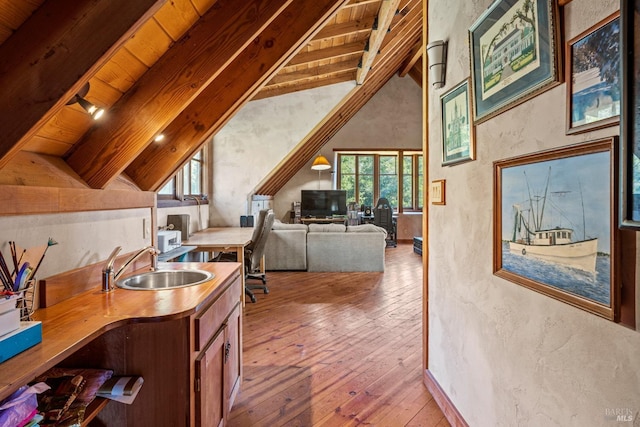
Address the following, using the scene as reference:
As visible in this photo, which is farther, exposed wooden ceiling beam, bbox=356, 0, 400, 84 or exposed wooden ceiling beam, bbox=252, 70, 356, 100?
exposed wooden ceiling beam, bbox=252, 70, 356, 100

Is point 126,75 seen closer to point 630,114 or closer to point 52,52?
point 52,52

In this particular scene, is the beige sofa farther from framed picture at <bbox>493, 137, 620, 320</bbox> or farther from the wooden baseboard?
framed picture at <bbox>493, 137, 620, 320</bbox>

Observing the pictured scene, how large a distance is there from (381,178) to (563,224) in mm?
8254

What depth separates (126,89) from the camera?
1.58 metres

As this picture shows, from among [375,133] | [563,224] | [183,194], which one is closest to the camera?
[563,224]

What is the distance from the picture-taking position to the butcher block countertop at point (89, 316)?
0.82m

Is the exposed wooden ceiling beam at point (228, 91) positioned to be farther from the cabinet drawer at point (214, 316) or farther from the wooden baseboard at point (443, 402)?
the wooden baseboard at point (443, 402)

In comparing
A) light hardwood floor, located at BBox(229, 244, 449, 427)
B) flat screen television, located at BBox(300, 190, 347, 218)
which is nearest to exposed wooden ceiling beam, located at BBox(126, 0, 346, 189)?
light hardwood floor, located at BBox(229, 244, 449, 427)

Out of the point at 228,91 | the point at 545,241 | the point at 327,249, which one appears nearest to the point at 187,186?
the point at 327,249

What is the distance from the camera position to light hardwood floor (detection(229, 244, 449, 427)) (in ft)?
6.12

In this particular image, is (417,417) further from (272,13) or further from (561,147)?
(272,13)

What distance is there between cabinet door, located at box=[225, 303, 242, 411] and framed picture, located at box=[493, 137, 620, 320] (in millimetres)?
1306

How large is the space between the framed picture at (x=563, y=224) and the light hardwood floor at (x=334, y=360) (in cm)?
114

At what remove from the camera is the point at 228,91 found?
2.14m
